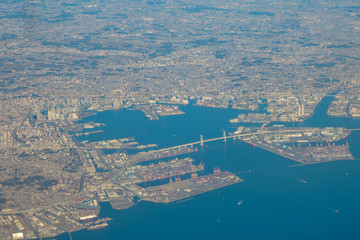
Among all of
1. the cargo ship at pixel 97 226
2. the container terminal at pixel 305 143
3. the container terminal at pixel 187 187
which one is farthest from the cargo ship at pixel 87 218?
the container terminal at pixel 305 143

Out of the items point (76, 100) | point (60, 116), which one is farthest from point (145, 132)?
point (76, 100)

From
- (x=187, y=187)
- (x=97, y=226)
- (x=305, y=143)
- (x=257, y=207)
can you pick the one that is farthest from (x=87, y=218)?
(x=305, y=143)

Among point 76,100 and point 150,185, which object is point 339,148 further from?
point 76,100

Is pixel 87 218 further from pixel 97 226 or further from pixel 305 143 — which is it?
pixel 305 143

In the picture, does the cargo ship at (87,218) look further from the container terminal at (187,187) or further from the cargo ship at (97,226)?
the container terminal at (187,187)

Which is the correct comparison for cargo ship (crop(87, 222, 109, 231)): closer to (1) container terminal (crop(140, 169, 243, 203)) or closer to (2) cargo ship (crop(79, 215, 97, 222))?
(2) cargo ship (crop(79, 215, 97, 222))

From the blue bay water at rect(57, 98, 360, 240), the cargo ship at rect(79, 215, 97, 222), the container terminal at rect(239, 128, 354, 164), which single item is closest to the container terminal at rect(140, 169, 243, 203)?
the blue bay water at rect(57, 98, 360, 240)

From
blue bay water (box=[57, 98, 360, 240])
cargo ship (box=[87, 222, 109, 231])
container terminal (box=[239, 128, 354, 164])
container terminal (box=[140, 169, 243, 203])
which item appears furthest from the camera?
container terminal (box=[239, 128, 354, 164])

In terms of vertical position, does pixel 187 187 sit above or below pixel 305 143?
above
